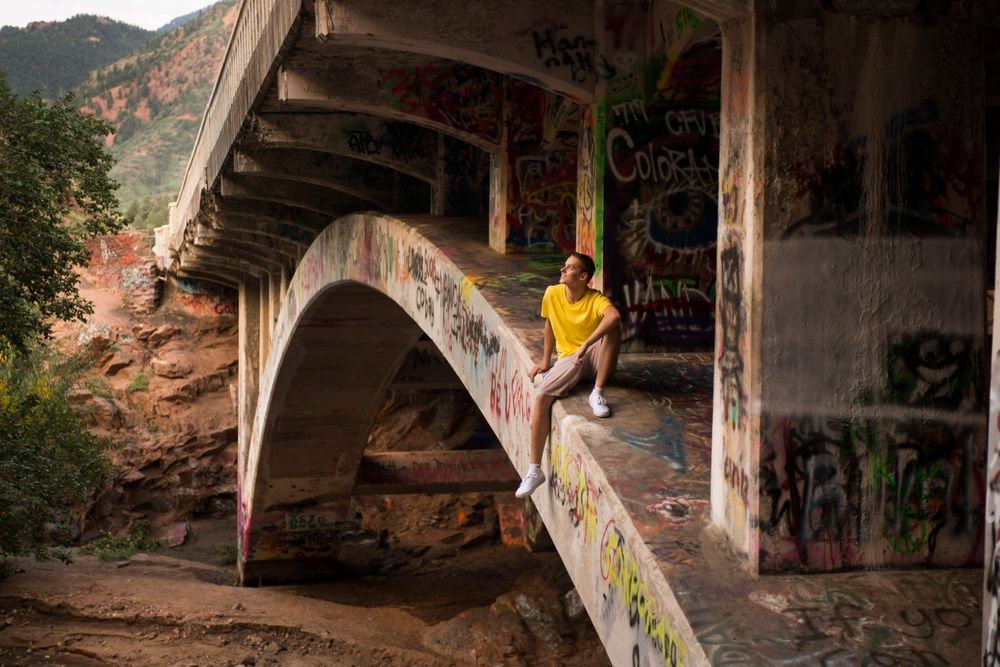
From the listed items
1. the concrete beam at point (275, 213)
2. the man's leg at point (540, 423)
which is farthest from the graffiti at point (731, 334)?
the concrete beam at point (275, 213)

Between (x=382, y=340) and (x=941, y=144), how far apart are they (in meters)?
14.0

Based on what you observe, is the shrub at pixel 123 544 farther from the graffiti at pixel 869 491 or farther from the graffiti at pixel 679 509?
the graffiti at pixel 869 491

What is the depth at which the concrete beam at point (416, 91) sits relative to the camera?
10.8 meters

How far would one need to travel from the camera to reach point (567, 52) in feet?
27.9

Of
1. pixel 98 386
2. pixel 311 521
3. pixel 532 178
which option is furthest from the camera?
pixel 98 386

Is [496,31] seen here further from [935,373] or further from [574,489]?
[935,373]

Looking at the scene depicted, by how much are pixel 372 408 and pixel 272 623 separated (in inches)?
153

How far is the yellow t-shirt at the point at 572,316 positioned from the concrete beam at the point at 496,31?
164 centimetres

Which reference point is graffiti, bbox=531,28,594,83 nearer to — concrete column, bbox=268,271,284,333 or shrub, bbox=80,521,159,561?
concrete column, bbox=268,271,284,333

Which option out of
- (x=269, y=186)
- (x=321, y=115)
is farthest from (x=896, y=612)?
(x=269, y=186)

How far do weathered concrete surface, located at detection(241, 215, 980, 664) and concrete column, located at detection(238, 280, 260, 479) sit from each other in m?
14.2

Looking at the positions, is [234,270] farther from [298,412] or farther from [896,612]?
[896,612]

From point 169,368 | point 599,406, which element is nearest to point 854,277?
point 599,406

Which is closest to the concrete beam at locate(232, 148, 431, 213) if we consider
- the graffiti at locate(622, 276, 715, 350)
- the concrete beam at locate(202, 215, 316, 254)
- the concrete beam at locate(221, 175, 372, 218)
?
the concrete beam at locate(221, 175, 372, 218)
